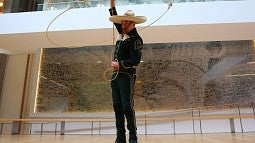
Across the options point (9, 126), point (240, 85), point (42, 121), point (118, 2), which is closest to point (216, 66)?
point (240, 85)

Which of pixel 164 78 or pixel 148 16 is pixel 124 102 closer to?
pixel 148 16

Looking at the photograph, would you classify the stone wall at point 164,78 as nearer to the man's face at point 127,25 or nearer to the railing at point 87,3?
the railing at point 87,3

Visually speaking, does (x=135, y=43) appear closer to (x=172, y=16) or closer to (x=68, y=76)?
(x=172, y=16)

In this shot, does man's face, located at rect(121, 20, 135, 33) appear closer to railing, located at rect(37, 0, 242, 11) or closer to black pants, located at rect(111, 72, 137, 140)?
black pants, located at rect(111, 72, 137, 140)

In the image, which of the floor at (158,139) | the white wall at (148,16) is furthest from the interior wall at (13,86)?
the floor at (158,139)

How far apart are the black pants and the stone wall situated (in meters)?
3.47

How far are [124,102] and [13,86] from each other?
5449 millimetres

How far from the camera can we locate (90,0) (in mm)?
4875

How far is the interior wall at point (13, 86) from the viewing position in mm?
6191

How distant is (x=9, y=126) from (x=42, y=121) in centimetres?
131

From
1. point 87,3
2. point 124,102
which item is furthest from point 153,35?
point 124,102

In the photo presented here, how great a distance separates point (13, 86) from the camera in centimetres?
641

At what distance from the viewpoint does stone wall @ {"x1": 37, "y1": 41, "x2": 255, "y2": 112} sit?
522 centimetres

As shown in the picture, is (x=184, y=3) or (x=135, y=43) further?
(x=184, y=3)
